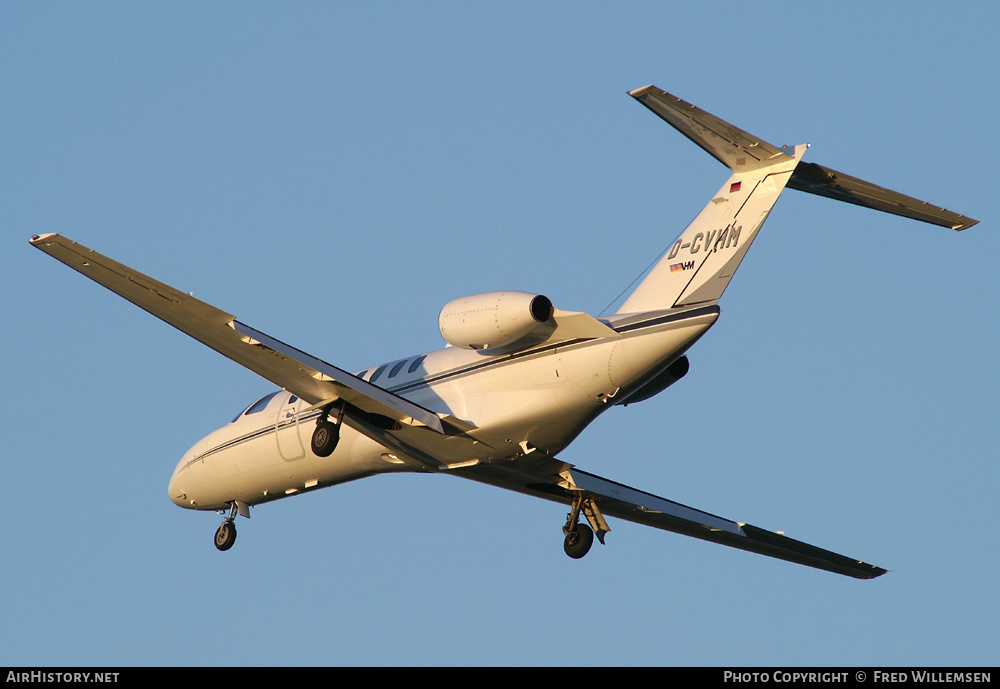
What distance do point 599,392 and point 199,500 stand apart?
10.5m

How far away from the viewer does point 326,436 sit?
21734 mm

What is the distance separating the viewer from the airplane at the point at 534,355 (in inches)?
790

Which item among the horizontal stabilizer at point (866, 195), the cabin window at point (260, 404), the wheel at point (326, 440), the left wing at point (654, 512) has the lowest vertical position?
the wheel at point (326, 440)

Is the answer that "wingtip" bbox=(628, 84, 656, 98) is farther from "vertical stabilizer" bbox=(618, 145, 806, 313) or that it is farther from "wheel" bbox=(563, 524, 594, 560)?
"wheel" bbox=(563, 524, 594, 560)

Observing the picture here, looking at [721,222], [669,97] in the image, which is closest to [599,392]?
[721,222]

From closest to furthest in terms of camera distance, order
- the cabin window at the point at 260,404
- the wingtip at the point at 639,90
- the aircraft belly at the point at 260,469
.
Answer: the wingtip at the point at 639,90 → the aircraft belly at the point at 260,469 → the cabin window at the point at 260,404

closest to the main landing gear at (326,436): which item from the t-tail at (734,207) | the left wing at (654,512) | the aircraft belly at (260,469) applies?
the aircraft belly at (260,469)

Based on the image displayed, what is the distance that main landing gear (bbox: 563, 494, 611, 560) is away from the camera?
23641mm

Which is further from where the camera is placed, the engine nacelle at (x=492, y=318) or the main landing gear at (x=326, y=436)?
the main landing gear at (x=326, y=436)

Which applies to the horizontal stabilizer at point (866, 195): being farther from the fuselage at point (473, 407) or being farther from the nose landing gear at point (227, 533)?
the nose landing gear at point (227, 533)

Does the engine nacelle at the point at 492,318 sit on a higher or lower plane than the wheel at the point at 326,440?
higher

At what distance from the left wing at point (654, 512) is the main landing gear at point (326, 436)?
103 inches

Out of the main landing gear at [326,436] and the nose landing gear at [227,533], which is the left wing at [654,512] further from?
the nose landing gear at [227,533]

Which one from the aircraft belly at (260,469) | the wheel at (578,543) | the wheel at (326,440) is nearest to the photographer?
the wheel at (326,440)
